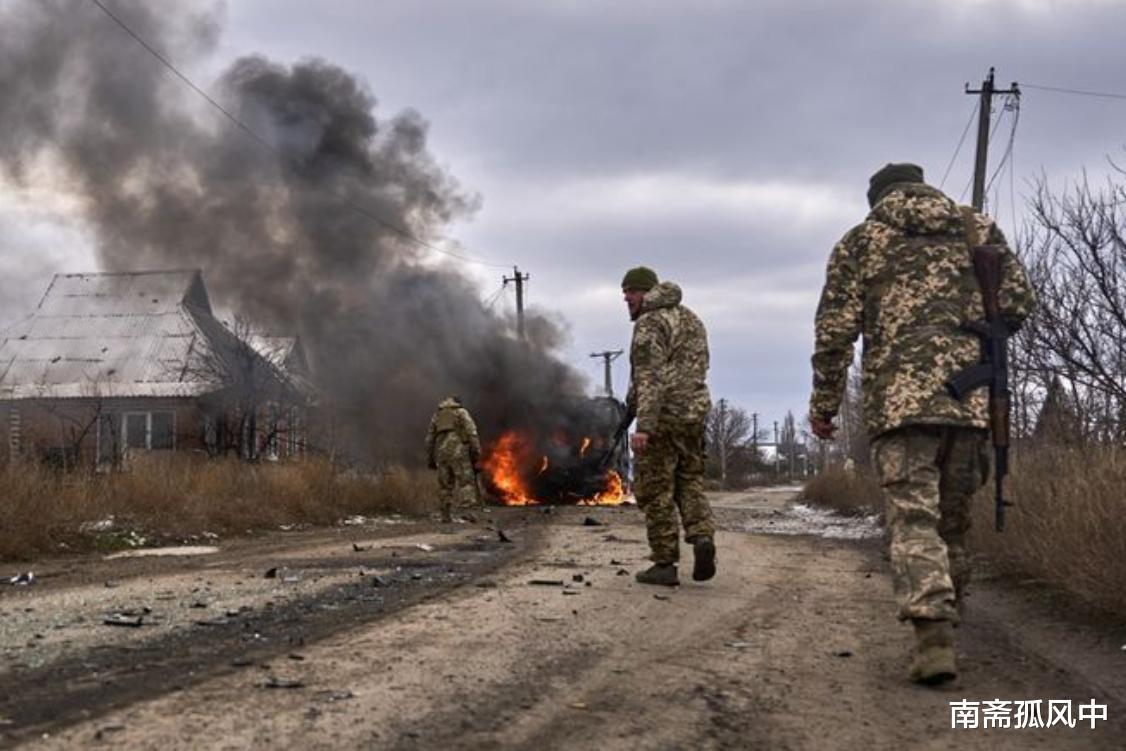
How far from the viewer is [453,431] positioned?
614 inches

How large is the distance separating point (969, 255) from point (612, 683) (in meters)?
2.29

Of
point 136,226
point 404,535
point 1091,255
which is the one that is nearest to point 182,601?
point 404,535

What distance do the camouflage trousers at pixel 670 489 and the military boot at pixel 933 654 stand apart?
277 centimetres

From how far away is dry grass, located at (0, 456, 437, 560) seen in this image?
9195 millimetres

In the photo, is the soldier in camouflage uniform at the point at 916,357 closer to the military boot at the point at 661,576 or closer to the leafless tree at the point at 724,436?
the military boot at the point at 661,576

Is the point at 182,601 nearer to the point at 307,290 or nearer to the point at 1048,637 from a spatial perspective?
the point at 1048,637

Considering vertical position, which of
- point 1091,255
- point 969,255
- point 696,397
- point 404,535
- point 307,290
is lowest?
point 404,535

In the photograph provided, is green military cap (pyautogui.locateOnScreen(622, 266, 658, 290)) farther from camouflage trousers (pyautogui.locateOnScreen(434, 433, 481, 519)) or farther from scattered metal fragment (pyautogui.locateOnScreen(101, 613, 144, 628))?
camouflage trousers (pyautogui.locateOnScreen(434, 433, 481, 519))

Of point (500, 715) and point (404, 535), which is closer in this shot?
point (500, 715)

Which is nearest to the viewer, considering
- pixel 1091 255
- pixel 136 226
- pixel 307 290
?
pixel 1091 255

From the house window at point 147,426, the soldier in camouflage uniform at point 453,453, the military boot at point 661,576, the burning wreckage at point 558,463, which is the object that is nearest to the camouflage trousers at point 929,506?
the military boot at point 661,576

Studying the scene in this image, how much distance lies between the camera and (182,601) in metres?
5.74

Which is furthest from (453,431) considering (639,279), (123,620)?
(123,620)

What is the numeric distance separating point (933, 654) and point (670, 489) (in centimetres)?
304
